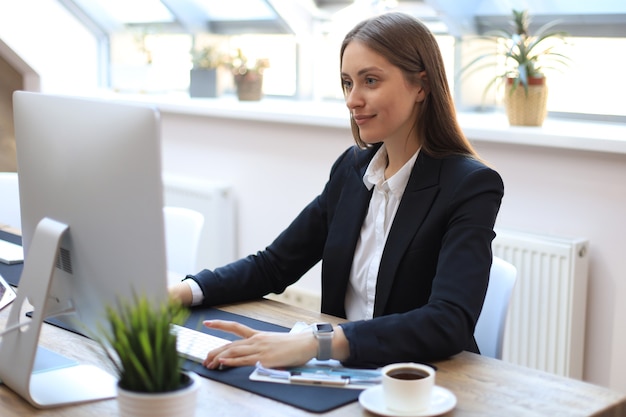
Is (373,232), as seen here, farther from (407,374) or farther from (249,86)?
(249,86)

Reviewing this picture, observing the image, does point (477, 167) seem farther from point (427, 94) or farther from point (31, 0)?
point (31, 0)

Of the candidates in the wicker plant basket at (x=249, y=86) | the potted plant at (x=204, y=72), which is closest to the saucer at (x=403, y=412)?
the wicker plant basket at (x=249, y=86)

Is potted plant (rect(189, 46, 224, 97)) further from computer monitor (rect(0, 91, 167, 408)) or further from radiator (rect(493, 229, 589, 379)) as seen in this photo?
computer monitor (rect(0, 91, 167, 408))

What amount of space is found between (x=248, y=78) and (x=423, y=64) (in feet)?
6.44

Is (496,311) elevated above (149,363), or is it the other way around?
(149,363)

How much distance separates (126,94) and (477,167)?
9.12ft

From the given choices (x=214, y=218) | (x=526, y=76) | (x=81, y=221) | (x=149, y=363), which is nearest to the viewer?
(x=149, y=363)

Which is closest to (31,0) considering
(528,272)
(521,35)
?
(521,35)

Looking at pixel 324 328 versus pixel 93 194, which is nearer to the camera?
pixel 93 194

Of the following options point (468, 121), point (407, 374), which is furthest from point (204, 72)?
point (407, 374)

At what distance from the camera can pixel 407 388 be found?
129cm

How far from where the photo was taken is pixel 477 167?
1.79m

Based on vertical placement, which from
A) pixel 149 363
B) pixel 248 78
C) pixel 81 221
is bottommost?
pixel 149 363

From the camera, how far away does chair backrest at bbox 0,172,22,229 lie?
286cm
